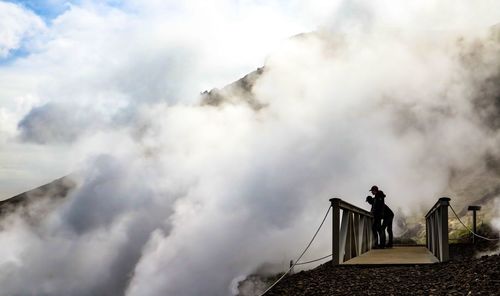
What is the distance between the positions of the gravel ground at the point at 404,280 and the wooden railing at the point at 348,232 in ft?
1.79

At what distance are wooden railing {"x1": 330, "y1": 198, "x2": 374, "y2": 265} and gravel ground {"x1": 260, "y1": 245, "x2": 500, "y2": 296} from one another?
1.79 ft

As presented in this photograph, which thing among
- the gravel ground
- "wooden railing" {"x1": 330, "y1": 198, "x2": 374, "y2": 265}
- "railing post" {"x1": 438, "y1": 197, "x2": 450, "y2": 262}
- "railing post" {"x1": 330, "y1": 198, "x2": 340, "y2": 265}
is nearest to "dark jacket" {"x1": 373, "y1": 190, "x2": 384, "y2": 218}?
"wooden railing" {"x1": 330, "y1": 198, "x2": 374, "y2": 265}

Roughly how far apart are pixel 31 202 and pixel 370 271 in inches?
5288

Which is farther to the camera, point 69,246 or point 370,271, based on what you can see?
point 69,246

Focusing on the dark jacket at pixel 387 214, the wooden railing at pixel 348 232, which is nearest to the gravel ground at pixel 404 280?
the wooden railing at pixel 348 232

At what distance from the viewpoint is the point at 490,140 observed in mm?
51156

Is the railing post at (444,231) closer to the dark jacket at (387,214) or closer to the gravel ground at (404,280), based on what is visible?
the gravel ground at (404,280)

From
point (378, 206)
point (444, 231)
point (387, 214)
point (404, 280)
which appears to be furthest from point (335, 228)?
point (387, 214)

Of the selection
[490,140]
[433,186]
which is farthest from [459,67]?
[433,186]

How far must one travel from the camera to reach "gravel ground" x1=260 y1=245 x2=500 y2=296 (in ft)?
22.9

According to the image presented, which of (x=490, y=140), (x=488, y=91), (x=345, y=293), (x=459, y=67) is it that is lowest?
(x=345, y=293)

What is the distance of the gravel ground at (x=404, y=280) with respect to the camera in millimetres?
6988

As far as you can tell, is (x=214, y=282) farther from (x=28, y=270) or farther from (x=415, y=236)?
(x=28, y=270)

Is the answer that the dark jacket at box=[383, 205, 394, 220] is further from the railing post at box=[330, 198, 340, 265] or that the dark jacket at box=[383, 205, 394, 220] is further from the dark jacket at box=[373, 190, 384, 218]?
the railing post at box=[330, 198, 340, 265]
